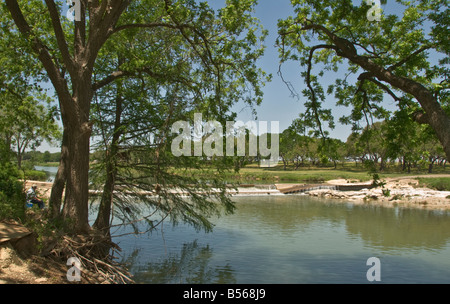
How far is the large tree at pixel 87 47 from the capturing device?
8453mm

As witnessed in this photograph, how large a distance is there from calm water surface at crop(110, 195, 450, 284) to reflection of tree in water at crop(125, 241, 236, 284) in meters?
0.03

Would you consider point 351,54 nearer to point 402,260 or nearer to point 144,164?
point 144,164

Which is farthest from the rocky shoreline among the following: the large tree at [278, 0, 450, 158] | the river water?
the large tree at [278, 0, 450, 158]

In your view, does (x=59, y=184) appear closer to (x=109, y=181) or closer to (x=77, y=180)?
(x=109, y=181)

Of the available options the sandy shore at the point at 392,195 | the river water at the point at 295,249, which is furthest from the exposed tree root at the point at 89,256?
the sandy shore at the point at 392,195

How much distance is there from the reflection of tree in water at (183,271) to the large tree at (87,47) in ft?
9.10

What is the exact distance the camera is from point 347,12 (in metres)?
9.26

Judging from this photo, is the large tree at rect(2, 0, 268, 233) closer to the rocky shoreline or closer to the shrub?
the shrub

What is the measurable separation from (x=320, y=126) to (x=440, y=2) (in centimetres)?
394

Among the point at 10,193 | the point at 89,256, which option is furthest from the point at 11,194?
the point at 89,256

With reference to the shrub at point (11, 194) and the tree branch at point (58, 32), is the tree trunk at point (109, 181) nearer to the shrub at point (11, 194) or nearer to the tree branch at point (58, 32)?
the shrub at point (11, 194)

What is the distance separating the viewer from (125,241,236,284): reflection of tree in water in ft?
33.8

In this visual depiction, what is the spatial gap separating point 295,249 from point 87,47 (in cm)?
1041

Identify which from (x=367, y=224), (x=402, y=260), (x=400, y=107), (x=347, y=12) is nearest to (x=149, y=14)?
(x=347, y=12)
